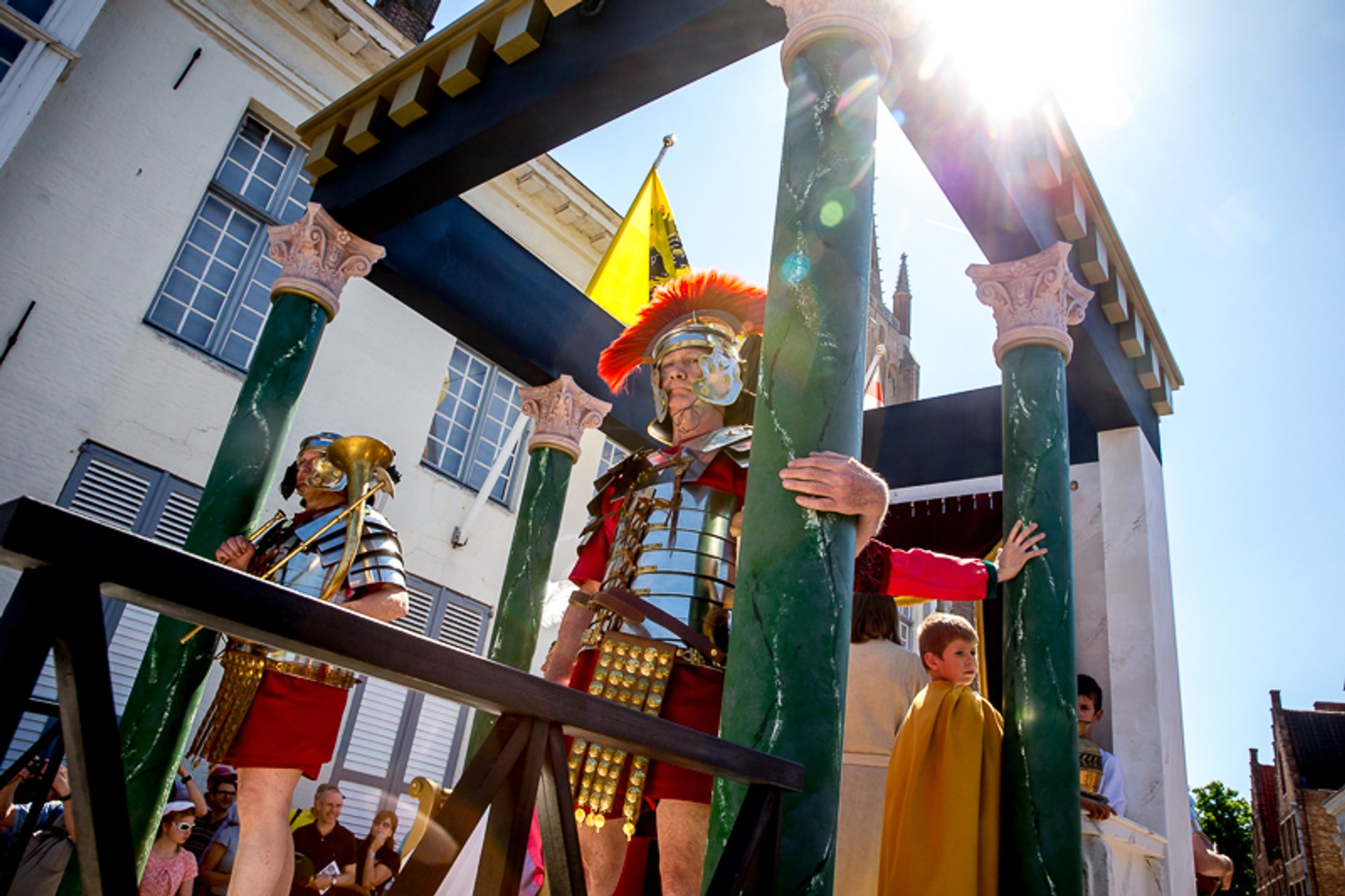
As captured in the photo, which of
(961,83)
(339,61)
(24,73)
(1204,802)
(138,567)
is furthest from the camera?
(1204,802)

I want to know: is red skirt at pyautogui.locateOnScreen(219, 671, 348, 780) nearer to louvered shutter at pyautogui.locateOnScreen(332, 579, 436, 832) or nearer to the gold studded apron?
the gold studded apron

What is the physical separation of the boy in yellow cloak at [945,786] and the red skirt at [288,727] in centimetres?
213

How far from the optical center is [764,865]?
4.70 ft

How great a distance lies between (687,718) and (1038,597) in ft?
6.75

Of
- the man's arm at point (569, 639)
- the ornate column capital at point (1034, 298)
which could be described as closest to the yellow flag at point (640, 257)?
the ornate column capital at point (1034, 298)

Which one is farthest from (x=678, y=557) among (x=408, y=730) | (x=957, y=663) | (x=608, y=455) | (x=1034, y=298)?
(x=608, y=455)

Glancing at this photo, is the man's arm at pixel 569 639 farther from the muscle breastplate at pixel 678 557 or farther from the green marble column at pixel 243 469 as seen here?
the green marble column at pixel 243 469

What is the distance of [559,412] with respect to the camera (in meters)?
6.16

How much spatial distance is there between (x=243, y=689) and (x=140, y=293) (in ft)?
20.7

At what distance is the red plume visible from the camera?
3371 mm

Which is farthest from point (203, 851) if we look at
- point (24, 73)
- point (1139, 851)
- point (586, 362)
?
point (24, 73)

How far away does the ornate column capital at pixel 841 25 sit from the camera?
284 cm

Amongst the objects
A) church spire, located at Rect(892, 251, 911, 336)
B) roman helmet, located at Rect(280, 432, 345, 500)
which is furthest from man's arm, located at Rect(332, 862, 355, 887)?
church spire, located at Rect(892, 251, 911, 336)

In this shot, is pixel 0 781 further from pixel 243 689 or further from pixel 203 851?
pixel 203 851
